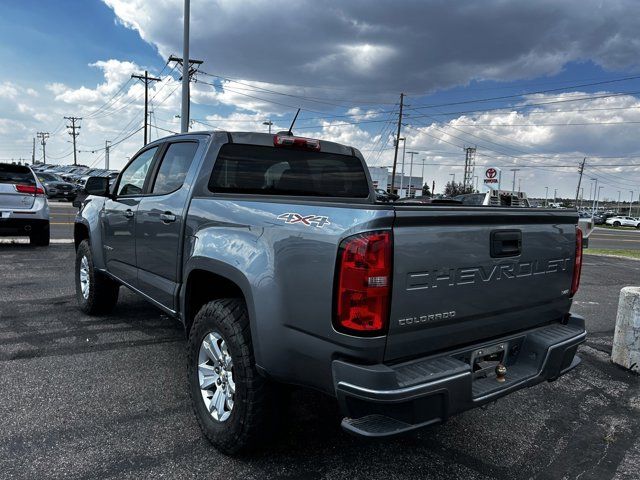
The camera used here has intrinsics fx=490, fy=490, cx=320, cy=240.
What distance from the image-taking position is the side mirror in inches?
193

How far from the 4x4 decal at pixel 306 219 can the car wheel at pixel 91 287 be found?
10.9 ft

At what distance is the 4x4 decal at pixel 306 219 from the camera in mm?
2279

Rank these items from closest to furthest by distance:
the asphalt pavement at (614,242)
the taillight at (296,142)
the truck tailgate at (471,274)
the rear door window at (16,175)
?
the truck tailgate at (471,274) < the taillight at (296,142) < the rear door window at (16,175) < the asphalt pavement at (614,242)

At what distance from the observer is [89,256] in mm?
5168

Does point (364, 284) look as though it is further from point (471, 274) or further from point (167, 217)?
point (167, 217)

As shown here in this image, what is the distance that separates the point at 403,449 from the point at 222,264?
1.58m

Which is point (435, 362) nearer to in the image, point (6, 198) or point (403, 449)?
point (403, 449)

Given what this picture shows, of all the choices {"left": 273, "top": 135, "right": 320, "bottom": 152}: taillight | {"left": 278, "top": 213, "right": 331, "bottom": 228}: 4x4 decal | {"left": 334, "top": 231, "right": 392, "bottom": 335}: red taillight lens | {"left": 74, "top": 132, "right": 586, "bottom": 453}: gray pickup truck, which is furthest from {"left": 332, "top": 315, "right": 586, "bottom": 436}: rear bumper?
{"left": 273, "top": 135, "right": 320, "bottom": 152}: taillight

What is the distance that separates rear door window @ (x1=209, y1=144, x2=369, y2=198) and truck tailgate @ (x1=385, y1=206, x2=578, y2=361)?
1752 millimetres

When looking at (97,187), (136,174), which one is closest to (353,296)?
(136,174)

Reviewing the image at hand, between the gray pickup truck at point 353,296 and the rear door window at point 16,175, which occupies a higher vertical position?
the rear door window at point 16,175

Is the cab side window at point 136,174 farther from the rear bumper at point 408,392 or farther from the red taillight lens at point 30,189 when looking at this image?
the red taillight lens at point 30,189

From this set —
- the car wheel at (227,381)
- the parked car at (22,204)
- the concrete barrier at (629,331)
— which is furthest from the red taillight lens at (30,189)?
the concrete barrier at (629,331)

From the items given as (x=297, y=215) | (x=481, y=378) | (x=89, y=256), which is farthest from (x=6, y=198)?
(x=481, y=378)
